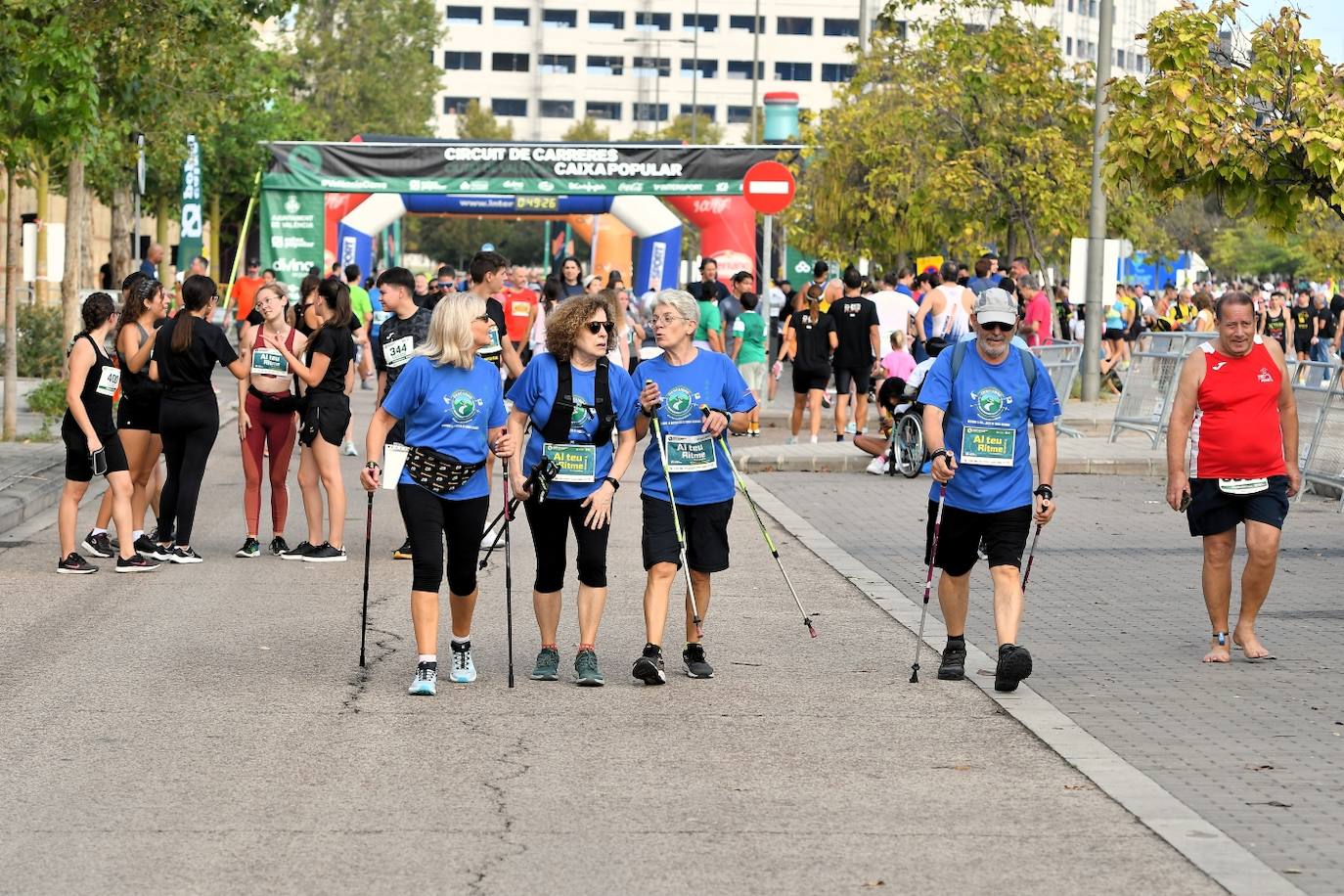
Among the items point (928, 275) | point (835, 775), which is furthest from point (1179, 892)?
point (928, 275)

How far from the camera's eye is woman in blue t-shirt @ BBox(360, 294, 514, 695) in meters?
8.39

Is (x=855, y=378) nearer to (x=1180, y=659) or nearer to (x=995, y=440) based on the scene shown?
(x=1180, y=659)

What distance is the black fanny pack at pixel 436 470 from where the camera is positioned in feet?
27.7

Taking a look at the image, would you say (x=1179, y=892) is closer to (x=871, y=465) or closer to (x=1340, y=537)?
(x=1340, y=537)

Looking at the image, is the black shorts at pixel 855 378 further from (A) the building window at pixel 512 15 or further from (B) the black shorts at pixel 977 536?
(A) the building window at pixel 512 15

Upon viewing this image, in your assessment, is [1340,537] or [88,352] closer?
[88,352]

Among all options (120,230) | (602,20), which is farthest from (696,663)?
(602,20)

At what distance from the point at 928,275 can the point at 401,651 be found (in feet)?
45.6

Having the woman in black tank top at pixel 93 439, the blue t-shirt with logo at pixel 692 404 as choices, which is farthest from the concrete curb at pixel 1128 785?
the woman in black tank top at pixel 93 439

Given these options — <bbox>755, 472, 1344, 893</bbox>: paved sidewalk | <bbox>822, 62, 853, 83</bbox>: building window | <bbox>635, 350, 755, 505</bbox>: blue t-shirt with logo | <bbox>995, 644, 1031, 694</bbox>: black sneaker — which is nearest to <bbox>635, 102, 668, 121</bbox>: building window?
<bbox>822, 62, 853, 83</bbox>: building window

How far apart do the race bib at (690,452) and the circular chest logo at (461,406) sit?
2.75 feet

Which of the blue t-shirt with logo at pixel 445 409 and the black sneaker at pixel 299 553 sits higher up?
the blue t-shirt with logo at pixel 445 409

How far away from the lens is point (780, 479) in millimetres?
18469

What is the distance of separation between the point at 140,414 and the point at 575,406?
16.5 ft
